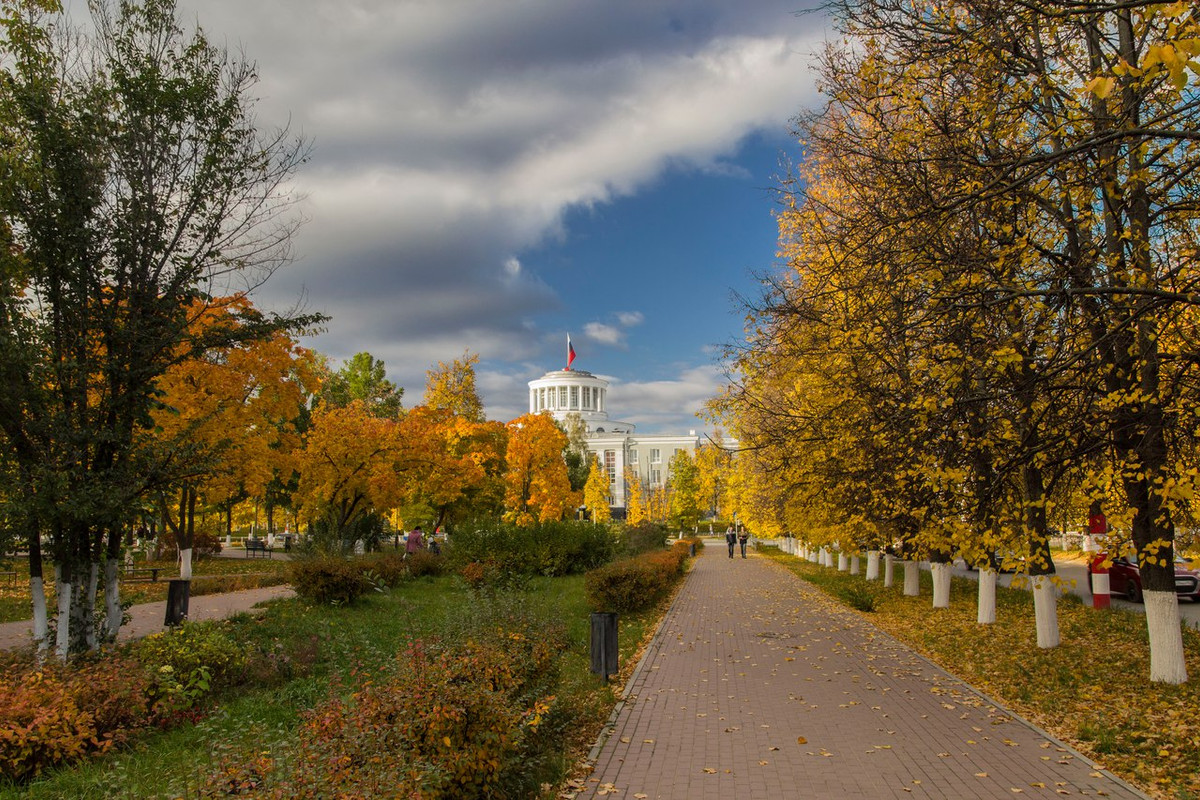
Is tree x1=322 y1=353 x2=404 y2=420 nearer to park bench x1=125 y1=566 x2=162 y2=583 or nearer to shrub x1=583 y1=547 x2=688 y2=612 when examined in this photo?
park bench x1=125 y1=566 x2=162 y2=583

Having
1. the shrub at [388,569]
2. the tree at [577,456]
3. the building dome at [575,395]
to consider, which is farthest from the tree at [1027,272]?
the building dome at [575,395]

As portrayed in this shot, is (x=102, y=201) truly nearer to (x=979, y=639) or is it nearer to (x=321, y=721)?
(x=321, y=721)

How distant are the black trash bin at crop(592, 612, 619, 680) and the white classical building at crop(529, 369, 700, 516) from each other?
301ft

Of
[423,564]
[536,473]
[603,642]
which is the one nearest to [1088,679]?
[603,642]

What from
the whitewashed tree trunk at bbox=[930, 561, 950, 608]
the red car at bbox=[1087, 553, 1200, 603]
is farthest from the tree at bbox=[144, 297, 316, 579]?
the red car at bbox=[1087, 553, 1200, 603]

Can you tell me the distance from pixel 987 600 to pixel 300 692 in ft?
37.8

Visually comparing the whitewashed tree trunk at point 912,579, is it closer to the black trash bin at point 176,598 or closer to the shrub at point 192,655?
the shrub at point 192,655

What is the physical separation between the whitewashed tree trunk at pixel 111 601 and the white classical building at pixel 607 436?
300 ft

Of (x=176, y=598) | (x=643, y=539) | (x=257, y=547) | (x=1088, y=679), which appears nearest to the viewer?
(x=1088, y=679)

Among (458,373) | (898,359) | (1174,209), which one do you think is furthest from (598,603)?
(458,373)

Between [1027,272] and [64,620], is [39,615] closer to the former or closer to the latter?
[64,620]

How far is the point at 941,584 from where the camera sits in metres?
16.8

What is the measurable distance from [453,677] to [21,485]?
5.45 m

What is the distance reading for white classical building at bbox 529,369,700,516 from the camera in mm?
117062
